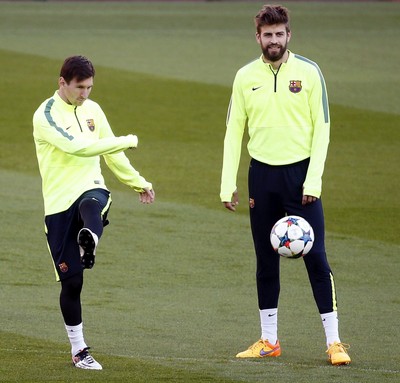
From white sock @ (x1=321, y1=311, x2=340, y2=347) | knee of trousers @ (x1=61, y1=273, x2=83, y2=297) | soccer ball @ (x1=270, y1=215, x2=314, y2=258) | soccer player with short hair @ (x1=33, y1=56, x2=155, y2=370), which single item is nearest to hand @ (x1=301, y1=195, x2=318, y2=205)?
soccer ball @ (x1=270, y1=215, x2=314, y2=258)

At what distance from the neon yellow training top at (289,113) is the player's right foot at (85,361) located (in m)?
1.69

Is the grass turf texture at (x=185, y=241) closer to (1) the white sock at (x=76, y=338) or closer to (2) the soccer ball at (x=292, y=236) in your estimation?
(1) the white sock at (x=76, y=338)

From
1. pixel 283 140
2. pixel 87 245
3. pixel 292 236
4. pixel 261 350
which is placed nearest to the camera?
pixel 87 245

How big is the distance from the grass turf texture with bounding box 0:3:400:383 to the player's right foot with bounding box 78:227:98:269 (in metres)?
0.70

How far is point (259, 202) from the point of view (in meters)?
7.91

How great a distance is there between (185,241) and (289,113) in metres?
5.42

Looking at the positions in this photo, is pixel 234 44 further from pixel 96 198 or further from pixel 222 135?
pixel 96 198

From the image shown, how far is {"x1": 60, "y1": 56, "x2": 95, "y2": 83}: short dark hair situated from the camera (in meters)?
7.39

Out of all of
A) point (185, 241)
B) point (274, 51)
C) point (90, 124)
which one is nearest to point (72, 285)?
point (90, 124)

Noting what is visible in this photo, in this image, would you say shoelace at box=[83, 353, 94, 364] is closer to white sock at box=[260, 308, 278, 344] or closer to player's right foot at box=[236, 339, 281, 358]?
player's right foot at box=[236, 339, 281, 358]

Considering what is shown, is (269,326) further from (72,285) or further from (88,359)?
(72,285)

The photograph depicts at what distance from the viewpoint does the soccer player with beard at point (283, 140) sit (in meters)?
7.71

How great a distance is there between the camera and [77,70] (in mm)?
7387

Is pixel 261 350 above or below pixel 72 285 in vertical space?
below
